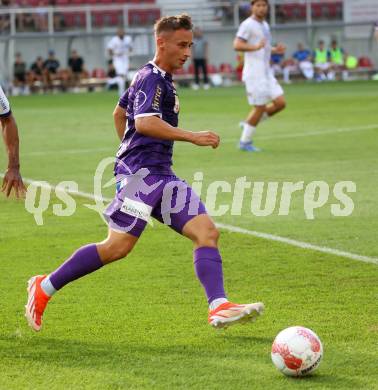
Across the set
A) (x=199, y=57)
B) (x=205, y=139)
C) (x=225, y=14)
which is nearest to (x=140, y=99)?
(x=205, y=139)

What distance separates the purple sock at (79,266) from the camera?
6984 mm

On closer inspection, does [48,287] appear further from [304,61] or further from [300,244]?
[304,61]

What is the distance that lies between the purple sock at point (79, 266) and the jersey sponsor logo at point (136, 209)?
12.6 inches

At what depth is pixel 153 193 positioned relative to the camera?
22.9ft

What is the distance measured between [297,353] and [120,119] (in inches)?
89.1

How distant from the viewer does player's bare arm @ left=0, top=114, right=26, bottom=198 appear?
23.5 feet

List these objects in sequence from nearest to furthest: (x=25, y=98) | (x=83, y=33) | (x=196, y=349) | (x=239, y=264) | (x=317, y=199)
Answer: (x=196, y=349) < (x=239, y=264) < (x=317, y=199) < (x=25, y=98) < (x=83, y=33)

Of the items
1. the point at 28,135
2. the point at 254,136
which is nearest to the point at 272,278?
the point at 254,136

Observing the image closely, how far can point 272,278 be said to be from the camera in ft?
28.4

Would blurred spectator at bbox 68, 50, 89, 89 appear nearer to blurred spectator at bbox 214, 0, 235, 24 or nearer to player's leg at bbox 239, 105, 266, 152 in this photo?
blurred spectator at bbox 214, 0, 235, 24

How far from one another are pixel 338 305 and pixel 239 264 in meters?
1.78

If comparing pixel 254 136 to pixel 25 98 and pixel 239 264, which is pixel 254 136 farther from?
pixel 25 98

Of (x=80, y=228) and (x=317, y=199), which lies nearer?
(x=80, y=228)

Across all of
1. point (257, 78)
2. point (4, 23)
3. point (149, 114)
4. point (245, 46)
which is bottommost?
point (257, 78)
